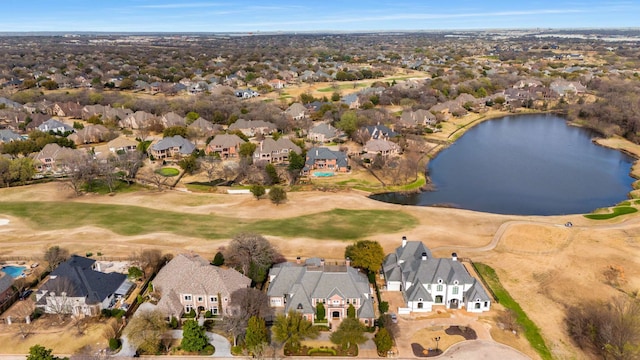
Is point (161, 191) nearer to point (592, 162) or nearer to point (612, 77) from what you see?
point (592, 162)

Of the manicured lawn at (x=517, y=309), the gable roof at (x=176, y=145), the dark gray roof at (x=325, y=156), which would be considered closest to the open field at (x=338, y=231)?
the manicured lawn at (x=517, y=309)

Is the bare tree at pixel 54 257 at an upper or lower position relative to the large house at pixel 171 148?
lower

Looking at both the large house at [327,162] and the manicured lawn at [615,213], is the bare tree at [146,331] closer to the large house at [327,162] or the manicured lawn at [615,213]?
the large house at [327,162]

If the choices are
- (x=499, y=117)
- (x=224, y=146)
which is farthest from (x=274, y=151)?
(x=499, y=117)

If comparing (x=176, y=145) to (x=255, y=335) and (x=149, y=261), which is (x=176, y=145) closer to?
(x=149, y=261)

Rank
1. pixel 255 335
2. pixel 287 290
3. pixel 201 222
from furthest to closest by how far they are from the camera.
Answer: pixel 201 222
pixel 287 290
pixel 255 335

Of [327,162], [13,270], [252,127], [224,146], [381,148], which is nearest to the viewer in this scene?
[13,270]
